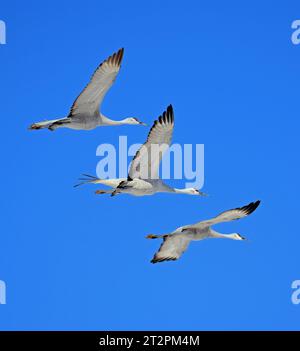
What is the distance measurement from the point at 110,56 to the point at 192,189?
158 inches

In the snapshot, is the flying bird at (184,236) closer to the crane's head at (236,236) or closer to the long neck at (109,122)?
the crane's head at (236,236)

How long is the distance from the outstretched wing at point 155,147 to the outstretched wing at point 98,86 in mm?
1626

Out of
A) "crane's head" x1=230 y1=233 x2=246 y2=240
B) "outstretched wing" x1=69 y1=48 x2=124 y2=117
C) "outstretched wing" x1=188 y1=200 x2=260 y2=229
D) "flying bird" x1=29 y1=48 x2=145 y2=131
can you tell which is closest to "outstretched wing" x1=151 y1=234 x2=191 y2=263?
"crane's head" x1=230 y1=233 x2=246 y2=240

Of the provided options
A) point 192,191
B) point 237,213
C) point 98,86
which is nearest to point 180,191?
point 192,191

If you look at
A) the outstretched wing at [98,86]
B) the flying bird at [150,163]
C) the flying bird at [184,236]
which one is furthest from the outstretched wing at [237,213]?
the outstretched wing at [98,86]

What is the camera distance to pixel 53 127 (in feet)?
92.5

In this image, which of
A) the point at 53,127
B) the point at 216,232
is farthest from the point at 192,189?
the point at 53,127

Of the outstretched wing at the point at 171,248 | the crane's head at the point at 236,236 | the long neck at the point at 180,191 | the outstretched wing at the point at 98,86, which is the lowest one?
the outstretched wing at the point at 171,248

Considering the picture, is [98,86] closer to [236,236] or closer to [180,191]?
[180,191]

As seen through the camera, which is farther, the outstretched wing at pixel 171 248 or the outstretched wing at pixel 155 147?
the outstretched wing at pixel 171 248

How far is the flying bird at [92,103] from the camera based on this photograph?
27452mm
